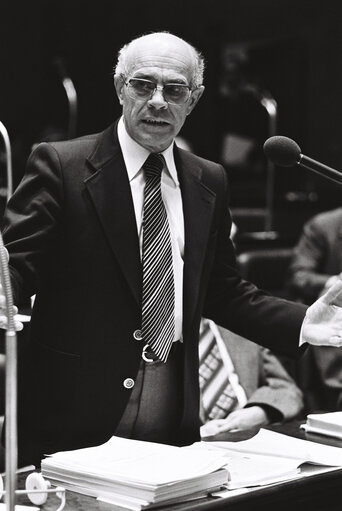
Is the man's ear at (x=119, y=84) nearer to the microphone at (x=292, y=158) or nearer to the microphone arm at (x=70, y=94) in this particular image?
the microphone at (x=292, y=158)

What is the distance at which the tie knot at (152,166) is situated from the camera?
2078mm

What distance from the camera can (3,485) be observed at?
1581 millimetres

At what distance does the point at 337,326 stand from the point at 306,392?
147 centimetres

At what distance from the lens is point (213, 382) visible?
274 centimetres

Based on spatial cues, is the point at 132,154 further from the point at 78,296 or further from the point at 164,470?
the point at 164,470

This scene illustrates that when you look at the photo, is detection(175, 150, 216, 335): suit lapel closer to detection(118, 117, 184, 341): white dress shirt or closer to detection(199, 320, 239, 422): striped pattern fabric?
detection(118, 117, 184, 341): white dress shirt

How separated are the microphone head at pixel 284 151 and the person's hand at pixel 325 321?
300mm

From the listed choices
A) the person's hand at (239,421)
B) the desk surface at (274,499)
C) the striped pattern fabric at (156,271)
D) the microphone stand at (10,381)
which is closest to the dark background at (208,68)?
the person's hand at (239,421)

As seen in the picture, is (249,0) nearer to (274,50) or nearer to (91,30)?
(274,50)

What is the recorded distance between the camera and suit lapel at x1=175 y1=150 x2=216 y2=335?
2076mm

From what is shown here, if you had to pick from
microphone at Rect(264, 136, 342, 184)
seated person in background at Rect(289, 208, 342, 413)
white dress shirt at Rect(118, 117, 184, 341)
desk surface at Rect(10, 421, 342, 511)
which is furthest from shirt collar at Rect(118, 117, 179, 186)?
seated person in background at Rect(289, 208, 342, 413)

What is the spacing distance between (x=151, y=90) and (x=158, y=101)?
0.04 m

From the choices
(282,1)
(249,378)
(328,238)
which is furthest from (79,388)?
(282,1)

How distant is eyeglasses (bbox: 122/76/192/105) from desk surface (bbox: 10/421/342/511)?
0.82 m
